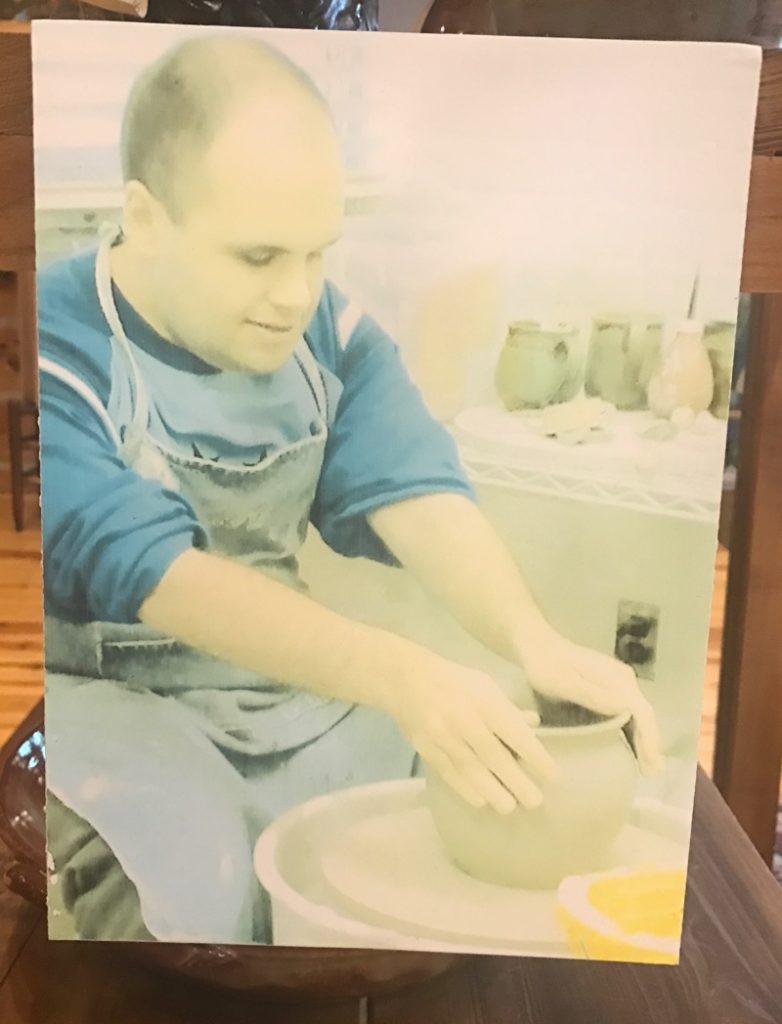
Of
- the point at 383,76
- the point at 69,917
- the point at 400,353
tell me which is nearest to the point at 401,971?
the point at 69,917

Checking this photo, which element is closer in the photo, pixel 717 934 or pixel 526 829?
pixel 526 829

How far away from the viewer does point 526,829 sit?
19.2 inches

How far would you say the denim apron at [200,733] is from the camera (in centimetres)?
48

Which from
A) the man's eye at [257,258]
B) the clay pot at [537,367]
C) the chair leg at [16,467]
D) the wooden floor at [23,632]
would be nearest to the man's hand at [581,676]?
the clay pot at [537,367]

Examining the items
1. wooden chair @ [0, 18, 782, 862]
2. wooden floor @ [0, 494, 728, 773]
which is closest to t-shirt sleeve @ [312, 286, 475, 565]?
wooden chair @ [0, 18, 782, 862]

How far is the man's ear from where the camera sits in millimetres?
452

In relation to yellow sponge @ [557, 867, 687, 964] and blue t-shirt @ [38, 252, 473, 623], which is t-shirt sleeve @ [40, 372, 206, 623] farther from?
yellow sponge @ [557, 867, 687, 964]

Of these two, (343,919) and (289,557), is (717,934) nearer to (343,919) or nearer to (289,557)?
(343,919)

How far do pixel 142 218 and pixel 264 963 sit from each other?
38cm

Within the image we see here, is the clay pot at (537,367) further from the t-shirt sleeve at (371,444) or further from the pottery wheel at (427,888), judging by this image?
the pottery wheel at (427,888)

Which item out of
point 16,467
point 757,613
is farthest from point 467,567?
point 16,467

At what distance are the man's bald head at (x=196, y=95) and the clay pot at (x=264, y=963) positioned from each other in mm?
386

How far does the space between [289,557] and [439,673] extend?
0.09 m

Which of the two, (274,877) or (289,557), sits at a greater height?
(289,557)
